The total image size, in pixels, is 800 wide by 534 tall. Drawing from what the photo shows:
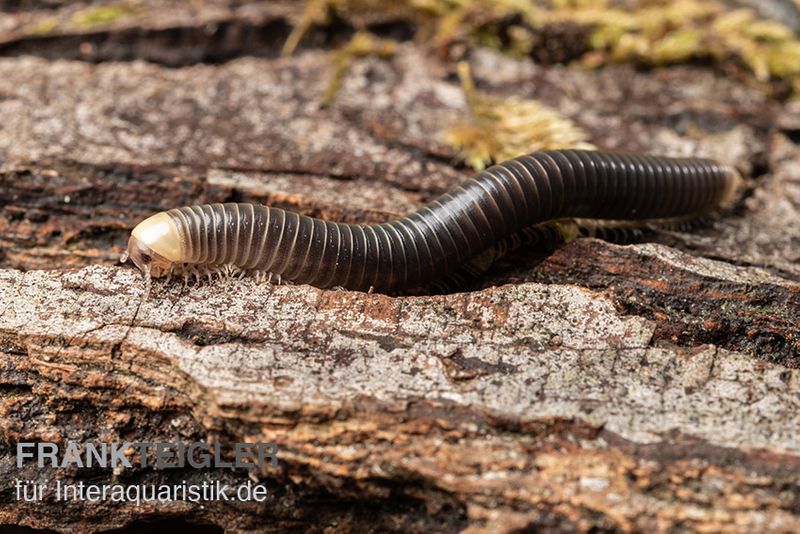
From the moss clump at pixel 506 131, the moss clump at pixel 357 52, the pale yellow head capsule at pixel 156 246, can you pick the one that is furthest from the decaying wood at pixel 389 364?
the moss clump at pixel 357 52

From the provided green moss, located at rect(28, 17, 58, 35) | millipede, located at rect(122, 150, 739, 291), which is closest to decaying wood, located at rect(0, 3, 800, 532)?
millipede, located at rect(122, 150, 739, 291)

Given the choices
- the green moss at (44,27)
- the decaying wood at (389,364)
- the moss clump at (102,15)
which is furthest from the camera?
the moss clump at (102,15)

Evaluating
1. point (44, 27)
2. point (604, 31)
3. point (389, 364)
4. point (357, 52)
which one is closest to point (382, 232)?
point (389, 364)

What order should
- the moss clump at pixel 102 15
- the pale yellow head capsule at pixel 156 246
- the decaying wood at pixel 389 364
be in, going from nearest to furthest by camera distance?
the decaying wood at pixel 389 364 < the pale yellow head capsule at pixel 156 246 < the moss clump at pixel 102 15

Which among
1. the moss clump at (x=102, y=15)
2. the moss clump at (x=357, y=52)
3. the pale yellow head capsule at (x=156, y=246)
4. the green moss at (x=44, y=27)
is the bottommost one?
the pale yellow head capsule at (x=156, y=246)

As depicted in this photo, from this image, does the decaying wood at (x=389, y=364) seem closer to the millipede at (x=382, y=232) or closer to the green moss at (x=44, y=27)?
the millipede at (x=382, y=232)

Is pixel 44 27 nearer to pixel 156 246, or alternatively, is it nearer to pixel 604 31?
pixel 156 246

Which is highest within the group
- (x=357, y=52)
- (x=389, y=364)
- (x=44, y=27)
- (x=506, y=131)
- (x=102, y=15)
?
(x=102, y=15)

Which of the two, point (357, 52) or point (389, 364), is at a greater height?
point (357, 52)
